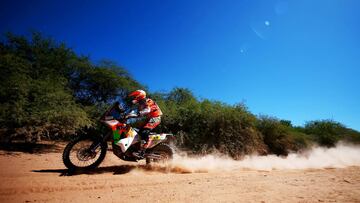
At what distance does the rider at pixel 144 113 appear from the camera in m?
6.52

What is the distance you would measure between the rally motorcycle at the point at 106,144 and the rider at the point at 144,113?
0.12m

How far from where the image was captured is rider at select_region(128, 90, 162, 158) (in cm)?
652

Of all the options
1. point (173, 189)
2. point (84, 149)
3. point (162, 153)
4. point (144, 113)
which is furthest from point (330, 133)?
point (84, 149)

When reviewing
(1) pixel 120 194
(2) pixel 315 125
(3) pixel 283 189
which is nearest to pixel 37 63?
(1) pixel 120 194

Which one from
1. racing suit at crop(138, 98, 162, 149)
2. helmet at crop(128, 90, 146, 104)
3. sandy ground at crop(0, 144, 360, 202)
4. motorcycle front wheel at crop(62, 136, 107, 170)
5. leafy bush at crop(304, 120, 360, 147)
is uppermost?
leafy bush at crop(304, 120, 360, 147)

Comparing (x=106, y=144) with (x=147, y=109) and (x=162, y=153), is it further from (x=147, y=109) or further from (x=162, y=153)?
(x=162, y=153)

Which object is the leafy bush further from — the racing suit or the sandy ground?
the racing suit

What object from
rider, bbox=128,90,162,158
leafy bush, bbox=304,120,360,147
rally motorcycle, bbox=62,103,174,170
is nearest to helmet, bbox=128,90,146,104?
rider, bbox=128,90,162,158

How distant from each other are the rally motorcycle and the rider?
0.38 ft

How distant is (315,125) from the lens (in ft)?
63.7

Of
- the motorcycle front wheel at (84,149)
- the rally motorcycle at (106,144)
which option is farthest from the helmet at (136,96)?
the motorcycle front wheel at (84,149)

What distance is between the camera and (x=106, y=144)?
20.3 feet

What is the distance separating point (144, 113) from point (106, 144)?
1353 mm

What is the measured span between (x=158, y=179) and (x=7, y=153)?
7.44 metres
